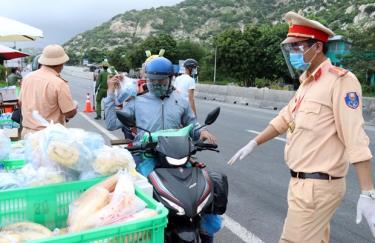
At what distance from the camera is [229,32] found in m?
43.1

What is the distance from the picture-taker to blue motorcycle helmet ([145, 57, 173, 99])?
3.55m

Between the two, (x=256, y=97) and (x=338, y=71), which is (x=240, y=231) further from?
(x=256, y=97)

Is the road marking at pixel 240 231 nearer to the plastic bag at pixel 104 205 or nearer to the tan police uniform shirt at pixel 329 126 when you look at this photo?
the tan police uniform shirt at pixel 329 126

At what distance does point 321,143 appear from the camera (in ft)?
8.57

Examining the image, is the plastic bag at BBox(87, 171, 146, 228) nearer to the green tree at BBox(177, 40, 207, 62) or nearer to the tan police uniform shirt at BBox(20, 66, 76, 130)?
the tan police uniform shirt at BBox(20, 66, 76, 130)

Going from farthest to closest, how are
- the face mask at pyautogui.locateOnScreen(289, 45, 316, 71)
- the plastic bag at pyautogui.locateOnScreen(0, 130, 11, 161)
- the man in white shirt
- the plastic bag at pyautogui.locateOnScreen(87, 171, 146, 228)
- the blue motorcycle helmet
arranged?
the man in white shirt, the blue motorcycle helmet, the face mask at pyautogui.locateOnScreen(289, 45, 316, 71), the plastic bag at pyautogui.locateOnScreen(0, 130, 11, 161), the plastic bag at pyautogui.locateOnScreen(87, 171, 146, 228)

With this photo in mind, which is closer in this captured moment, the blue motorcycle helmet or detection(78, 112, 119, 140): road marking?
the blue motorcycle helmet

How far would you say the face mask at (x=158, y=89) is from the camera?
3648 mm

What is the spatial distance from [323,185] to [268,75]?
1633 inches

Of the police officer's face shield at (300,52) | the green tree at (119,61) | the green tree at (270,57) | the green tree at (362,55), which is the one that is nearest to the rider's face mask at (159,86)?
the police officer's face shield at (300,52)

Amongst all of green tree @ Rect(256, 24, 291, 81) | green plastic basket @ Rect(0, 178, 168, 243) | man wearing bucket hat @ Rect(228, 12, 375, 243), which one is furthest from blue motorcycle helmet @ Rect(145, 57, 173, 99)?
green tree @ Rect(256, 24, 291, 81)

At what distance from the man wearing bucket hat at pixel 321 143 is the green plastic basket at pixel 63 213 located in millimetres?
1115

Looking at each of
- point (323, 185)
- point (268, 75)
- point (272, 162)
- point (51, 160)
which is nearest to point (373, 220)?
point (323, 185)

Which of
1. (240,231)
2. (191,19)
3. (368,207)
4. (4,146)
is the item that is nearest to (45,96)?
(4,146)
